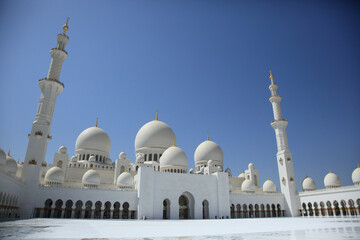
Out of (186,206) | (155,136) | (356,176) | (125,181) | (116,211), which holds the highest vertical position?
(155,136)

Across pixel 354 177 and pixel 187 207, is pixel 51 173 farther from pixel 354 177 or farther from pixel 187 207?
pixel 354 177

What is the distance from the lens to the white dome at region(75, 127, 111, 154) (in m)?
33.6

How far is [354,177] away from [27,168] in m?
35.1

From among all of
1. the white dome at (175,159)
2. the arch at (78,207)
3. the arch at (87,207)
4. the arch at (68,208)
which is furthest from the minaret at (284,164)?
the arch at (68,208)

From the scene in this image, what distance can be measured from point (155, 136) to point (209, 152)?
900cm

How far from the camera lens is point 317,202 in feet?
95.6

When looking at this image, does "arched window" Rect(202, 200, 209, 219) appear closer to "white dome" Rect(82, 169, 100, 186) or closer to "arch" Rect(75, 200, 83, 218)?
"white dome" Rect(82, 169, 100, 186)

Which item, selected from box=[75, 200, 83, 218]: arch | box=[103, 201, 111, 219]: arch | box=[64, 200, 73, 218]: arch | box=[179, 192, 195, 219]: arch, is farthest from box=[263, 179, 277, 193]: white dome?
box=[64, 200, 73, 218]: arch

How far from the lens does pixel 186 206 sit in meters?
27.4

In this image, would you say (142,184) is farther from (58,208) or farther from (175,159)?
(58,208)

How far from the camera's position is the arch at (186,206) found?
87.6 feet

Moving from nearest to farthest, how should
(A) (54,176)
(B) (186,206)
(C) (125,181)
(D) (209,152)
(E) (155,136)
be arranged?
(A) (54,176)
(C) (125,181)
(B) (186,206)
(E) (155,136)
(D) (209,152)

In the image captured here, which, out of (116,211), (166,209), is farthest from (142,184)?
(116,211)

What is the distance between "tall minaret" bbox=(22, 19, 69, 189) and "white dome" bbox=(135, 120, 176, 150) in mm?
12757
